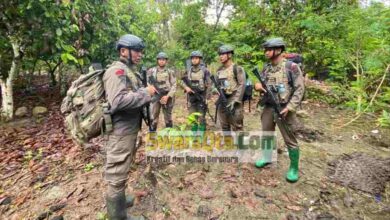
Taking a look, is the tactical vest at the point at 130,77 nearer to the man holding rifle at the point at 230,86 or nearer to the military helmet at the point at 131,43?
the military helmet at the point at 131,43

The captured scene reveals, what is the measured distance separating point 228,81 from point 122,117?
2.66m

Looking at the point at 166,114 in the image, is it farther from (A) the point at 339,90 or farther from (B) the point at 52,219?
(A) the point at 339,90

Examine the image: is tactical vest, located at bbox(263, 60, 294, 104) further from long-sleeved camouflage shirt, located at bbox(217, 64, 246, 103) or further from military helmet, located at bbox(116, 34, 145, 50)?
military helmet, located at bbox(116, 34, 145, 50)

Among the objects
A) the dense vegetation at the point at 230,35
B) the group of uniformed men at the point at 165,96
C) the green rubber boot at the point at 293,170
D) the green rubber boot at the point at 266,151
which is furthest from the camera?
the dense vegetation at the point at 230,35

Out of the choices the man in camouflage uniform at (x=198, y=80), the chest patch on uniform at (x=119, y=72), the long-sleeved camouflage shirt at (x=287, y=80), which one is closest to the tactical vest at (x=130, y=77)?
the chest patch on uniform at (x=119, y=72)

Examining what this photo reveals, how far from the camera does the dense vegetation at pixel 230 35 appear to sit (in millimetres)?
6409

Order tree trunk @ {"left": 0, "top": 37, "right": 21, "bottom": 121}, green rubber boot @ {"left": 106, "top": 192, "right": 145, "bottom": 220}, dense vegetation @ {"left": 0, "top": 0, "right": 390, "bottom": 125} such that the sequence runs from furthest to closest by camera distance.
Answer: tree trunk @ {"left": 0, "top": 37, "right": 21, "bottom": 121} → dense vegetation @ {"left": 0, "top": 0, "right": 390, "bottom": 125} → green rubber boot @ {"left": 106, "top": 192, "right": 145, "bottom": 220}

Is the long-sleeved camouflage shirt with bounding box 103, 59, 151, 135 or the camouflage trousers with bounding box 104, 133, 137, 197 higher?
the long-sleeved camouflage shirt with bounding box 103, 59, 151, 135

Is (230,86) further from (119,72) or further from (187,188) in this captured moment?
(119,72)

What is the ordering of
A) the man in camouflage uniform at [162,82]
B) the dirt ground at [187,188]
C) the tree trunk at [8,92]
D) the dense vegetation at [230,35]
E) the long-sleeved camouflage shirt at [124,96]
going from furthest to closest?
the tree trunk at [8,92]
the dense vegetation at [230,35]
the man in camouflage uniform at [162,82]
the dirt ground at [187,188]
the long-sleeved camouflage shirt at [124,96]

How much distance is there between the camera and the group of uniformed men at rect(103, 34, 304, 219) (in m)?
3.12

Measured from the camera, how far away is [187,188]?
4.35m

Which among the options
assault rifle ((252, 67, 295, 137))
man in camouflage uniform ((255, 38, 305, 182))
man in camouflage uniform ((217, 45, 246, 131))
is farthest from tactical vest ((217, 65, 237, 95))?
assault rifle ((252, 67, 295, 137))

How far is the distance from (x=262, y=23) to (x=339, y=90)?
13.0 feet
